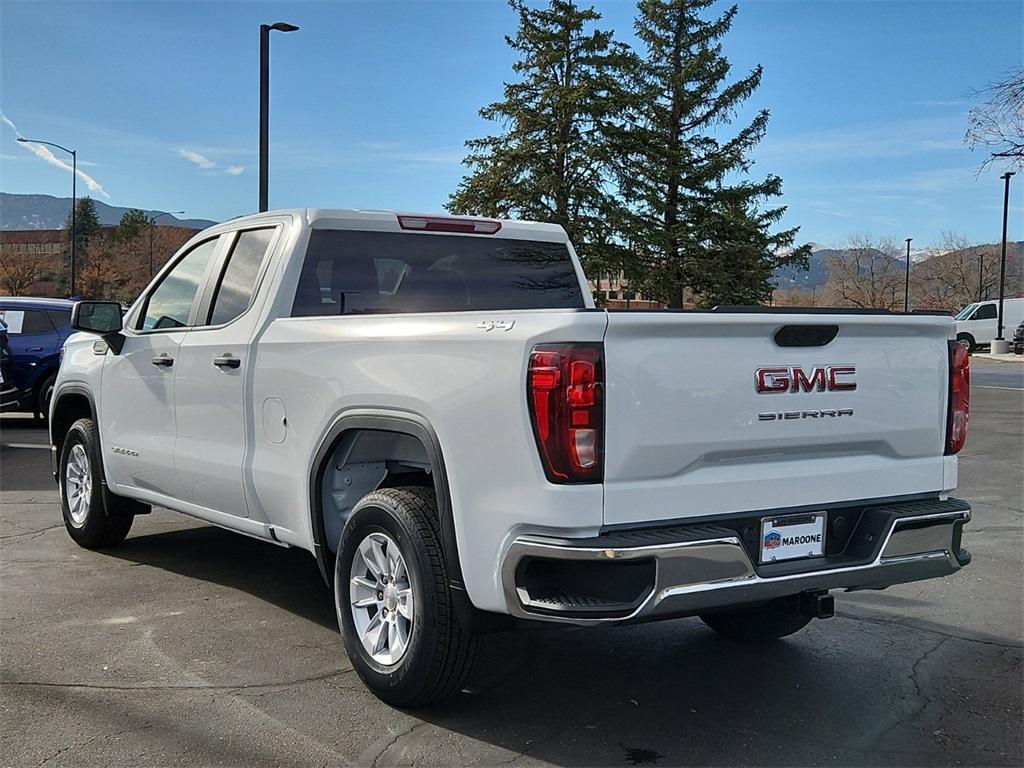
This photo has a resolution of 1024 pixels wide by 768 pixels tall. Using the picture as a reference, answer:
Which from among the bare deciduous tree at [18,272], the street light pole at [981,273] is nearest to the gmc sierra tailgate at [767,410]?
the bare deciduous tree at [18,272]

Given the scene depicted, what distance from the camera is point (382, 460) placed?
4.35m

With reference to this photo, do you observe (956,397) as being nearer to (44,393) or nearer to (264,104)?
(44,393)

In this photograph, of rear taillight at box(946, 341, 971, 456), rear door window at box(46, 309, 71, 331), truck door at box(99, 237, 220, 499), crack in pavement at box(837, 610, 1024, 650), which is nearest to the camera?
rear taillight at box(946, 341, 971, 456)

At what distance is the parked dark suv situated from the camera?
→ 521 inches

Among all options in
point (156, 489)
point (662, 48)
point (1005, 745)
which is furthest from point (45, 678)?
point (662, 48)

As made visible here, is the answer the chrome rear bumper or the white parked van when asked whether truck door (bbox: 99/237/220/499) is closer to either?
the chrome rear bumper

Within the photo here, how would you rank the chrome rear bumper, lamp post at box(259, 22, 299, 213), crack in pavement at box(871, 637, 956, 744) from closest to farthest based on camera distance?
the chrome rear bumper < crack in pavement at box(871, 637, 956, 744) < lamp post at box(259, 22, 299, 213)

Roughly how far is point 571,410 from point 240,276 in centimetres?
264

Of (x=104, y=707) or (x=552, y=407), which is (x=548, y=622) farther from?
(x=104, y=707)

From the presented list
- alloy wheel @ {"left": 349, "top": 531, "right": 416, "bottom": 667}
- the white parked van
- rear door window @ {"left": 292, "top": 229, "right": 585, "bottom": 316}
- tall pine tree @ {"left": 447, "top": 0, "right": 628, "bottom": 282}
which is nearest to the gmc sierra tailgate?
alloy wheel @ {"left": 349, "top": 531, "right": 416, "bottom": 667}

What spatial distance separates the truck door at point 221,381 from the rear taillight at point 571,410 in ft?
6.80

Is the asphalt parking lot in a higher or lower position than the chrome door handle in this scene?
lower

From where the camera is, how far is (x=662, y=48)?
1555 inches

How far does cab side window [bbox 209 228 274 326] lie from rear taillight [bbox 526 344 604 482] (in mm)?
2300
